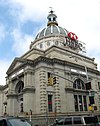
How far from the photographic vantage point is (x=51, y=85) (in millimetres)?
33906

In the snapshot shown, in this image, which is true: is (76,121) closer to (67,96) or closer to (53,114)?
(53,114)

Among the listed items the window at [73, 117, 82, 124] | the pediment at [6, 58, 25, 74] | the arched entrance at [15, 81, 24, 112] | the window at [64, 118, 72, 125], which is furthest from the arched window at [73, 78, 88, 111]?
the window at [73, 117, 82, 124]

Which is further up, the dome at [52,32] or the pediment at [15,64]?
the dome at [52,32]

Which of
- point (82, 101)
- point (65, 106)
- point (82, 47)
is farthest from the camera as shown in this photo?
point (82, 47)

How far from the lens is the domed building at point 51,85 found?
3856 centimetres

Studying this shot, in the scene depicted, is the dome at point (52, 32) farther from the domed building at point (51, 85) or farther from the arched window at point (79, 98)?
the arched window at point (79, 98)

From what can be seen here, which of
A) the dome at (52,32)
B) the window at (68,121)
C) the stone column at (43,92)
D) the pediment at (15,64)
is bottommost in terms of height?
→ the window at (68,121)

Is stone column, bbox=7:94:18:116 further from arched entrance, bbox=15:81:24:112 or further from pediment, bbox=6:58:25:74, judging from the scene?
pediment, bbox=6:58:25:74

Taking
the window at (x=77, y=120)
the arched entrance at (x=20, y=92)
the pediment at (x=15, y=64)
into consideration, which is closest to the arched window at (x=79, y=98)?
the arched entrance at (x=20, y=92)

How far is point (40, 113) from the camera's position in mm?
36906

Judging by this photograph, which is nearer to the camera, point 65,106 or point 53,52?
point 65,106

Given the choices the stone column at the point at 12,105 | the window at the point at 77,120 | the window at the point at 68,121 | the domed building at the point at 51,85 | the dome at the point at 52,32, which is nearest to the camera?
the window at the point at 77,120

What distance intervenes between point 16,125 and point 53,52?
117ft

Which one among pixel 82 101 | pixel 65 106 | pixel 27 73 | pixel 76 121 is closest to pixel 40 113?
pixel 65 106
